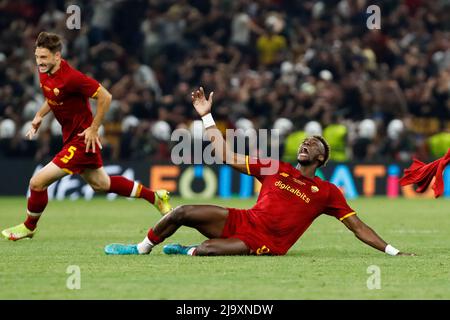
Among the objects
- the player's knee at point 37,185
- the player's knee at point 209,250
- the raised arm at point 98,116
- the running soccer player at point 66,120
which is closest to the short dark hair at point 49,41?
the running soccer player at point 66,120

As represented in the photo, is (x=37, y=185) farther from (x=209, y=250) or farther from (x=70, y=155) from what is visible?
(x=209, y=250)

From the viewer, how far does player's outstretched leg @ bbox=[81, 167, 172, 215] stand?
13.0 meters

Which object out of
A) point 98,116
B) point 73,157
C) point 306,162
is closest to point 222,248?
point 306,162

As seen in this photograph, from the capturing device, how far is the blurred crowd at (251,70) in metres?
23.7

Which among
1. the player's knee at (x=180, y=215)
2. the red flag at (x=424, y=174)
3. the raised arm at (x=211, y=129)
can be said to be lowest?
the player's knee at (x=180, y=215)

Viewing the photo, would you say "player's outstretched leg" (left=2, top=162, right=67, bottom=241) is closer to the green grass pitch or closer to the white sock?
the green grass pitch

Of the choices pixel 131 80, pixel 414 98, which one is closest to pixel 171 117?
pixel 131 80

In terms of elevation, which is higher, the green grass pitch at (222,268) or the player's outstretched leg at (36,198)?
the player's outstretched leg at (36,198)

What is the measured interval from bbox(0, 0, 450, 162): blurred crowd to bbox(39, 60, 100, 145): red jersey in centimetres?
1024

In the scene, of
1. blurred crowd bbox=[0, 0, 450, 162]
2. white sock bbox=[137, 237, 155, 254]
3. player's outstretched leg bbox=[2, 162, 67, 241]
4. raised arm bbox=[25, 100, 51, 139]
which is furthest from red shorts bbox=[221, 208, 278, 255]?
blurred crowd bbox=[0, 0, 450, 162]

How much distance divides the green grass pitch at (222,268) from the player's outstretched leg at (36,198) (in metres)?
0.13

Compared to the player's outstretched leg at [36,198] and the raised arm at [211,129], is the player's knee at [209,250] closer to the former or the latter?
the raised arm at [211,129]

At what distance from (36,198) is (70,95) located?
1.23m

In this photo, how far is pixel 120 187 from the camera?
1335cm
